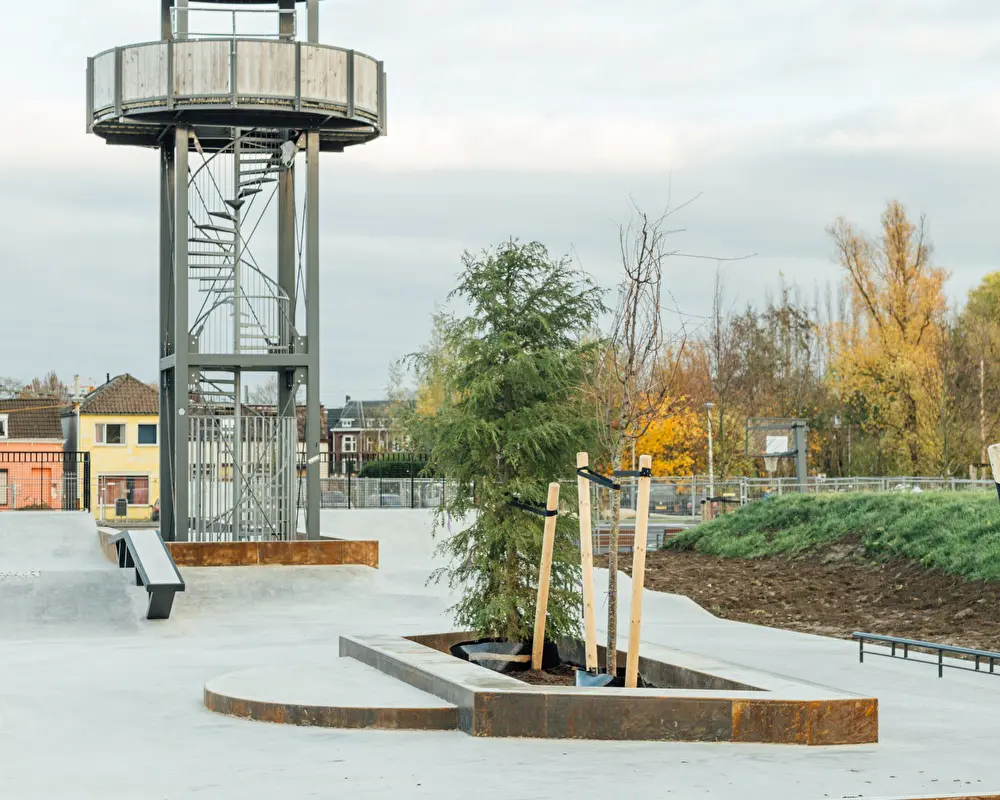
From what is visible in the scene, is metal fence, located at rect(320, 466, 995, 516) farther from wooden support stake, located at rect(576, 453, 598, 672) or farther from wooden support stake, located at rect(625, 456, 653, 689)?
wooden support stake, located at rect(625, 456, 653, 689)

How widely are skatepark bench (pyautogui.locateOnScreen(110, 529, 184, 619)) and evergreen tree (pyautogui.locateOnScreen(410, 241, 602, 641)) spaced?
7222 millimetres

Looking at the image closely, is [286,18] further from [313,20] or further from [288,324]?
[288,324]

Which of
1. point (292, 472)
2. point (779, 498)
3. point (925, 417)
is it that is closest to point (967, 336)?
point (925, 417)

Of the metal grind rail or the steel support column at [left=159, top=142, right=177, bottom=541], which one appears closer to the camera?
the metal grind rail

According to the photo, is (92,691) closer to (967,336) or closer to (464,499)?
(464,499)

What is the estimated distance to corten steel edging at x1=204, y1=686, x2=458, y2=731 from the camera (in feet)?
30.7

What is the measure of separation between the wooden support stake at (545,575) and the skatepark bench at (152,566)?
816cm

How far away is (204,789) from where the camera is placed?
7.52 meters

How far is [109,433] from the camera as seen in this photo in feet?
223

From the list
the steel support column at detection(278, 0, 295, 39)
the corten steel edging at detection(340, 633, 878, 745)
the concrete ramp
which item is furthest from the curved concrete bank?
the steel support column at detection(278, 0, 295, 39)

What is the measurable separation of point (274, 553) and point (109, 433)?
48.8 m

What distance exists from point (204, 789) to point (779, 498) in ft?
81.9

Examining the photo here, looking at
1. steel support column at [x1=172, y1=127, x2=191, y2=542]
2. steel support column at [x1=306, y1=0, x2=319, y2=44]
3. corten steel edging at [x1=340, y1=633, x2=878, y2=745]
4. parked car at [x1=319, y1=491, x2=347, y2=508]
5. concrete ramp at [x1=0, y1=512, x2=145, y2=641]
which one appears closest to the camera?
corten steel edging at [x1=340, y1=633, x2=878, y2=745]

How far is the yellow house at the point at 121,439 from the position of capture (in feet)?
218
